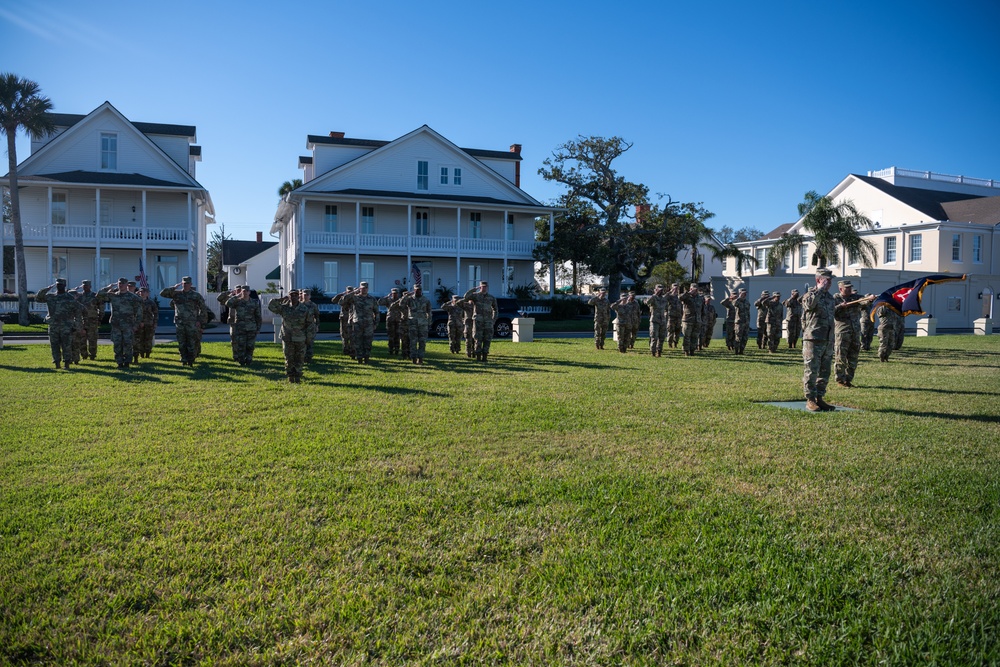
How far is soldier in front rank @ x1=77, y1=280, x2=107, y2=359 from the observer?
54.5ft

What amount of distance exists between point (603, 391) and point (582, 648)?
331 inches

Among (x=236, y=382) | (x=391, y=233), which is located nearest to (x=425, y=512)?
(x=236, y=382)

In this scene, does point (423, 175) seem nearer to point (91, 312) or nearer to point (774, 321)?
point (774, 321)

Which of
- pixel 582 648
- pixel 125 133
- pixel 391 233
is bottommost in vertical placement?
pixel 582 648

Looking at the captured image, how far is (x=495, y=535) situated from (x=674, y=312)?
18.0m

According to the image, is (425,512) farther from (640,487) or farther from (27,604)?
(27,604)

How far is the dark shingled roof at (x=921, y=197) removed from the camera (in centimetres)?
4684

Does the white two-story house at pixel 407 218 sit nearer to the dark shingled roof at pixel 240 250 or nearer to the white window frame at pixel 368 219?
the white window frame at pixel 368 219

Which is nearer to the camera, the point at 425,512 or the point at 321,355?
the point at 425,512

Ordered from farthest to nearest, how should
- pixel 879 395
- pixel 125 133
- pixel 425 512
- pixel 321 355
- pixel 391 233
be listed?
pixel 391 233 < pixel 125 133 < pixel 321 355 < pixel 879 395 < pixel 425 512

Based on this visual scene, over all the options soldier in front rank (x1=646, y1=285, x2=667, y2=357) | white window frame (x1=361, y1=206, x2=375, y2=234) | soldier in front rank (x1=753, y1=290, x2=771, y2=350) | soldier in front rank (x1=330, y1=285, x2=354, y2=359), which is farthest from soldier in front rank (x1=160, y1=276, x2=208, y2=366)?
white window frame (x1=361, y1=206, x2=375, y2=234)

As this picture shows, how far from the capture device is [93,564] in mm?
4270

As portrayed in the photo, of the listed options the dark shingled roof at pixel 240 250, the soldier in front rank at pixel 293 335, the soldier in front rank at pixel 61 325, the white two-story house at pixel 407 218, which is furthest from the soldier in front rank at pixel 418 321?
the dark shingled roof at pixel 240 250

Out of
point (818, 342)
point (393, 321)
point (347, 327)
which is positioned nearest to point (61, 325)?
point (347, 327)
